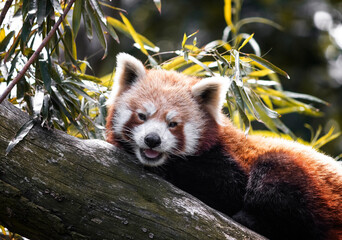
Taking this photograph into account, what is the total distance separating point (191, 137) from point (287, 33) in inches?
281

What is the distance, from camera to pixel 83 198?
238cm

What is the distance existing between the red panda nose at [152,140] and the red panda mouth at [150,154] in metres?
0.06

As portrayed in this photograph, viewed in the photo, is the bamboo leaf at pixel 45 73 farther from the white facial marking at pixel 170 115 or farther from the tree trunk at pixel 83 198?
the white facial marking at pixel 170 115

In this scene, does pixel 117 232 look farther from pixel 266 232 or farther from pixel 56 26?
pixel 56 26

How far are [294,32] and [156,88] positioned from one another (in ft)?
23.8

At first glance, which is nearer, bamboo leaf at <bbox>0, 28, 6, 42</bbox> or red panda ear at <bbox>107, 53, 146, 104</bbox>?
bamboo leaf at <bbox>0, 28, 6, 42</bbox>

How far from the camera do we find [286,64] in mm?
9352

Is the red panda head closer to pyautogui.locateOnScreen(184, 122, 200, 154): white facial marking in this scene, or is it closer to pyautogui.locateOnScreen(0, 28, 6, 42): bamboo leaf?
pyautogui.locateOnScreen(184, 122, 200, 154): white facial marking

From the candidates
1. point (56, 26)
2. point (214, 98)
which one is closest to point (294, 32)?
point (214, 98)

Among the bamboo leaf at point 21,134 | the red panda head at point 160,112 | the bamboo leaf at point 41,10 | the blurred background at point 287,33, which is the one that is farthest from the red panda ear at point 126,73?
the blurred background at point 287,33

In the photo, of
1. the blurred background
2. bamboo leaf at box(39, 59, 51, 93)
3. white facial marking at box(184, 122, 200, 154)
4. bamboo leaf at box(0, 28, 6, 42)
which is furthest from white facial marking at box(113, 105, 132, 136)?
the blurred background

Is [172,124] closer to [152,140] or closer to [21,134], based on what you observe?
[152,140]

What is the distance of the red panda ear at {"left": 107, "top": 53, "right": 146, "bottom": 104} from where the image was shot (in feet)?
10.5

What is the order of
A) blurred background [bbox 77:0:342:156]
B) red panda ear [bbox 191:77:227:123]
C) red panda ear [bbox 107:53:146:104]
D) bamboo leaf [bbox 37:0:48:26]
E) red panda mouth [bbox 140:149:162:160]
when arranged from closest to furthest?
bamboo leaf [bbox 37:0:48:26], red panda mouth [bbox 140:149:162:160], red panda ear [bbox 191:77:227:123], red panda ear [bbox 107:53:146:104], blurred background [bbox 77:0:342:156]
